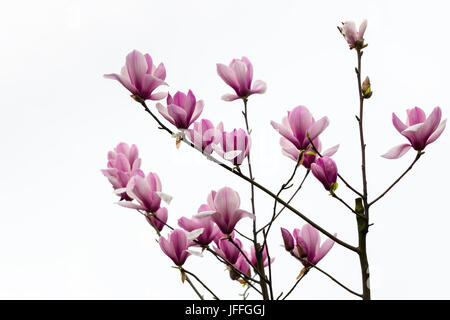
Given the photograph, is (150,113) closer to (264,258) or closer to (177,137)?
(177,137)

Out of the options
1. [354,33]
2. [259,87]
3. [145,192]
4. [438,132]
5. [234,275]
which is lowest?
[234,275]

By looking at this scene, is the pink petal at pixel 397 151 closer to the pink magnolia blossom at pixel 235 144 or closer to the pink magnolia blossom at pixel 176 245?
the pink magnolia blossom at pixel 235 144

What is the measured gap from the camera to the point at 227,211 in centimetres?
95

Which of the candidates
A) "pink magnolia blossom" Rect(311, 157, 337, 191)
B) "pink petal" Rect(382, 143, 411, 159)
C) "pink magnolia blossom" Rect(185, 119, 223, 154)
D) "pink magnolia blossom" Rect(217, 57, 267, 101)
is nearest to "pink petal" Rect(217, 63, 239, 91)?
"pink magnolia blossom" Rect(217, 57, 267, 101)

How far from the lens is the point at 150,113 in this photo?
1.00 metres

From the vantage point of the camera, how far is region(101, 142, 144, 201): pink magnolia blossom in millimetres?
1046

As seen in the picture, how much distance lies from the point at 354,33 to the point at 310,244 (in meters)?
0.43

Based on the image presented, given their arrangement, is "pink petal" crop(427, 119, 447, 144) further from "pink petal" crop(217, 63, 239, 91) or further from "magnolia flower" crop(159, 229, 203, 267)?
"magnolia flower" crop(159, 229, 203, 267)

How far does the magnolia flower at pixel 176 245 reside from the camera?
995mm

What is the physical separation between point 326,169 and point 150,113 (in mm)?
345

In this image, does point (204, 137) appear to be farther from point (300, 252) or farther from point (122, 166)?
point (300, 252)

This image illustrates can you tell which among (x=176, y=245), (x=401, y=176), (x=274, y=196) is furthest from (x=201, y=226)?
(x=401, y=176)
